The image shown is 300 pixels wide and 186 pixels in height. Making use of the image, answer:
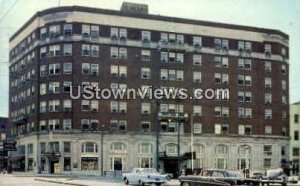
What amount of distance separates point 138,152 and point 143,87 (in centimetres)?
945

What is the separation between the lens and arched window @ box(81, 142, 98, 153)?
83125mm

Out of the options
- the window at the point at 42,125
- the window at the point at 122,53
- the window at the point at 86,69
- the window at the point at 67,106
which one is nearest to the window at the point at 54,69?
the window at the point at 86,69

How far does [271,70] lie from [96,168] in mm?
32953

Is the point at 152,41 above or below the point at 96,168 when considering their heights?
above

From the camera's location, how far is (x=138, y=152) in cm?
8600

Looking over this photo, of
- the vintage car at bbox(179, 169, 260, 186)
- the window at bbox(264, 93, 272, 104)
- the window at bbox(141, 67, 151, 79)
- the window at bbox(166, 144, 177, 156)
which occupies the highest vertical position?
the window at bbox(141, 67, 151, 79)

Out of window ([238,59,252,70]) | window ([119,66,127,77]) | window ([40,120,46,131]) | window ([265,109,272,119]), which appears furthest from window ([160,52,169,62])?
window ([40,120,46,131])

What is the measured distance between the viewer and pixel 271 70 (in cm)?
9612

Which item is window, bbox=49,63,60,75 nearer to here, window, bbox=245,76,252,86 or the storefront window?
the storefront window

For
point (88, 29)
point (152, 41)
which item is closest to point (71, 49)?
point (88, 29)

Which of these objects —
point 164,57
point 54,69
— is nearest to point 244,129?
point 164,57

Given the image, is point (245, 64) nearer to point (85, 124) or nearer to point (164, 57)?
point (164, 57)

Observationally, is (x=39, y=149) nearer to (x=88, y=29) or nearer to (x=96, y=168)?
(x=96, y=168)

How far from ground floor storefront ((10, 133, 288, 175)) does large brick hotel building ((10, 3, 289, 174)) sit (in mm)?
149
